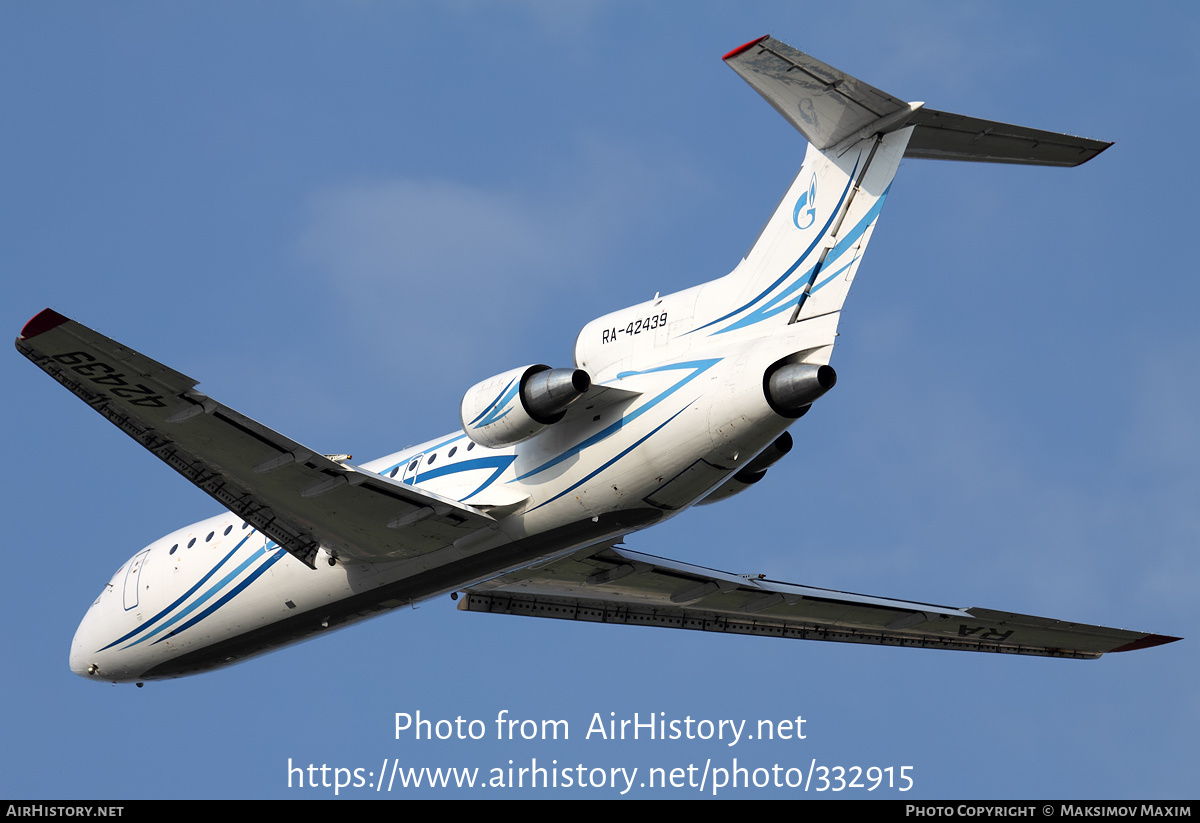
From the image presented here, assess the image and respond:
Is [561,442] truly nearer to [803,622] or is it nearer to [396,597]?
[396,597]

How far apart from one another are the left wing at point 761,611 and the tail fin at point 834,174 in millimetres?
7219

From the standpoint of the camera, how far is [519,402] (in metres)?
20.9

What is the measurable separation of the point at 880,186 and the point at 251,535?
12.3 metres

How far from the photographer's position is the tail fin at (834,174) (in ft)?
67.5

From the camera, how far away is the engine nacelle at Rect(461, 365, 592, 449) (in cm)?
2081

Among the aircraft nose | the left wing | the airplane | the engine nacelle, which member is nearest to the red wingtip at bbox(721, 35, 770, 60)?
the airplane

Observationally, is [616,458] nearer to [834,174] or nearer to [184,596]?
[834,174]

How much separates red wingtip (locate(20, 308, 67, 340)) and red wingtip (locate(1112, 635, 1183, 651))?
19.3 metres

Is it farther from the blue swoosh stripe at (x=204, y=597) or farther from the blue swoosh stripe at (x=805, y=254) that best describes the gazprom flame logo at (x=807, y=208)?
the blue swoosh stripe at (x=204, y=597)

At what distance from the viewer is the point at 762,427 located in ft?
67.0

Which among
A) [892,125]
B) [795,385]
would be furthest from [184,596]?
[892,125]

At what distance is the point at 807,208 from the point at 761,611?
10352mm

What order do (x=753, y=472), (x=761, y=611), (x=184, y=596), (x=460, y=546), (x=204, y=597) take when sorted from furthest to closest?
(x=761, y=611) → (x=184, y=596) → (x=204, y=597) → (x=753, y=472) → (x=460, y=546)

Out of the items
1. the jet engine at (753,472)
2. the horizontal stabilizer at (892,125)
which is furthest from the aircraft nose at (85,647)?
the horizontal stabilizer at (892,125)
